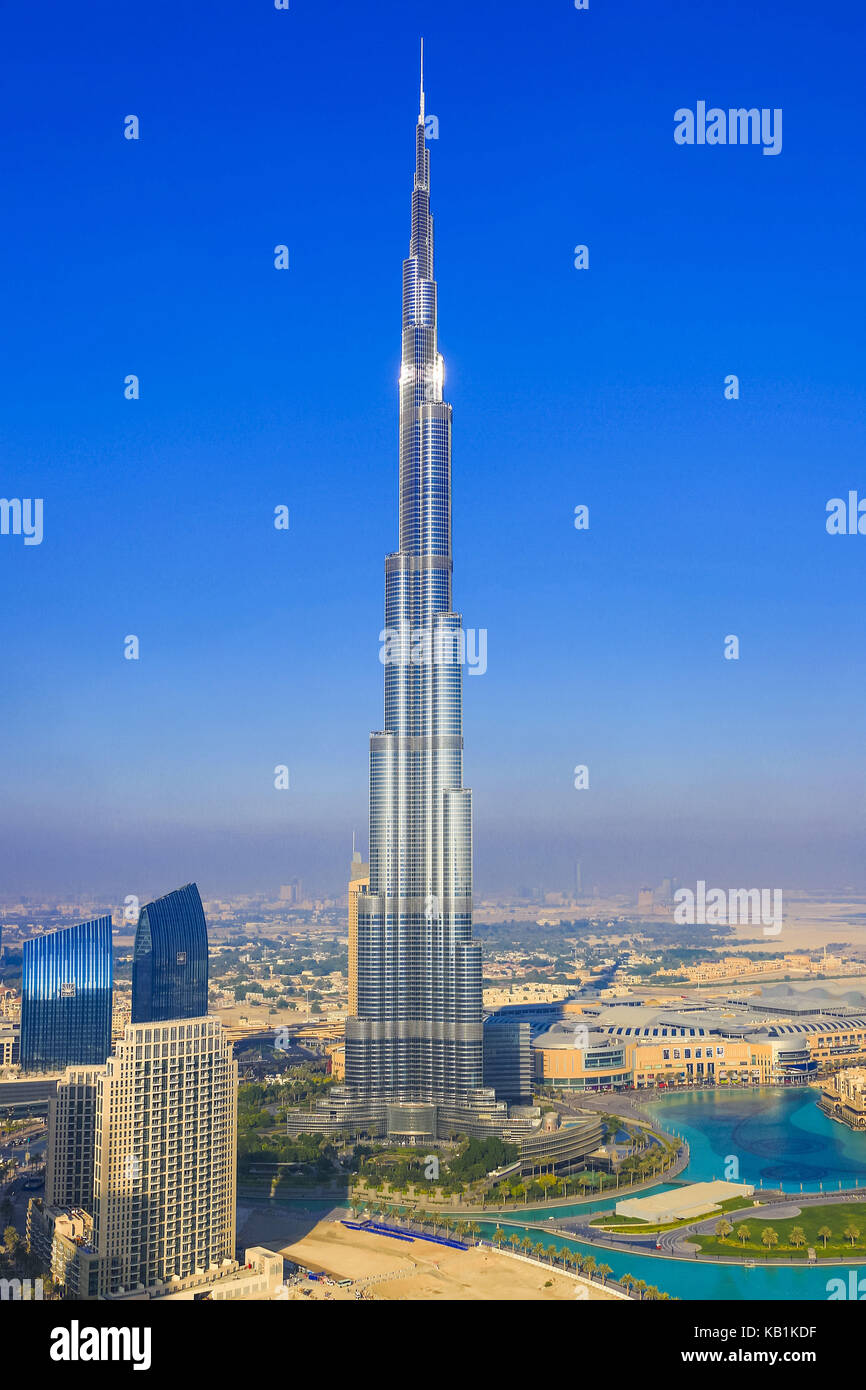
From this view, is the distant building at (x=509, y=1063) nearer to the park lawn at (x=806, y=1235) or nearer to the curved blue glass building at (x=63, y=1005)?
the curved blue glass building at (x=63, y=1005)

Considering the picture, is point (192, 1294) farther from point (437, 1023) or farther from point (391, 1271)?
point (437, 1023)

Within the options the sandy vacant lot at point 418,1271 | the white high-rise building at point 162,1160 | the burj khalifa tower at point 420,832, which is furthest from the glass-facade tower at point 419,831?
the white high-rise building at point 162,1160

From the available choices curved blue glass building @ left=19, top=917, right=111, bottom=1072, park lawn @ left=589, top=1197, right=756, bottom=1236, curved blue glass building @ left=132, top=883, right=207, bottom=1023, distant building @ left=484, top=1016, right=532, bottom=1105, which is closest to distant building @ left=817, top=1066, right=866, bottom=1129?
distant building @ left=484, top=1016, right=532, bottom=1105

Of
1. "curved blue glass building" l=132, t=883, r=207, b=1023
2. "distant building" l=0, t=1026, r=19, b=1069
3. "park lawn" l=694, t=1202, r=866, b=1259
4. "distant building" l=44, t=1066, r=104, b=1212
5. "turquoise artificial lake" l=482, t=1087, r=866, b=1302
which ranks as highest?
"curved blue glass building" l=132, t=883, r=207, b=1023

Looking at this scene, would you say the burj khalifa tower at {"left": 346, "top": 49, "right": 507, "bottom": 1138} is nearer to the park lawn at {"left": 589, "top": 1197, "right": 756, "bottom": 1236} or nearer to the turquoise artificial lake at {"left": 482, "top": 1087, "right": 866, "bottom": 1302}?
the turquoise artificial lake at {"left": 482, "top": 1087, "right": 866, "bottom": 1302}

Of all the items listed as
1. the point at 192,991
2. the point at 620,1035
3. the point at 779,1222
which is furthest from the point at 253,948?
the point at 779,1222

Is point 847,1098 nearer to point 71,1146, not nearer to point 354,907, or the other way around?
point 354,907

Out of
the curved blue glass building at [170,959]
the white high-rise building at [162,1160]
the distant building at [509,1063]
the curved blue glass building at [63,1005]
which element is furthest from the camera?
the curved blue glass building at [63,1005]
